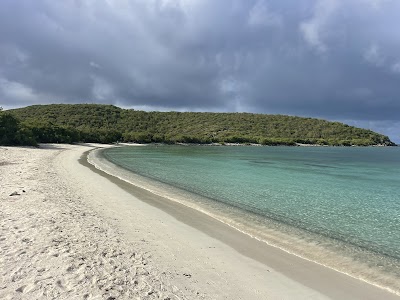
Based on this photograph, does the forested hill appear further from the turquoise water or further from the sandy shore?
the sandy shore

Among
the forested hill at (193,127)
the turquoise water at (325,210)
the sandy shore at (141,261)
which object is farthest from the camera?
the forested hill at (193,127)

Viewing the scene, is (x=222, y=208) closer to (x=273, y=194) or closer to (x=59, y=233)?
(x=273, y=194)

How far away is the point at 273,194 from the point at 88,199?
33.6 feet

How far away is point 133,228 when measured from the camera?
10695mm

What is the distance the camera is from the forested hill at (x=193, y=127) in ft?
387

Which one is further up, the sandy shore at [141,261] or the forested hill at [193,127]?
the forested hill at [193,127]

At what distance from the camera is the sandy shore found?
611 centimetres

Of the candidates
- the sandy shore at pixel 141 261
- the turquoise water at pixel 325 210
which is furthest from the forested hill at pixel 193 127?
the sandy shore at pixel 141 261

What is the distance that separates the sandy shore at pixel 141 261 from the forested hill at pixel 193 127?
88.7m

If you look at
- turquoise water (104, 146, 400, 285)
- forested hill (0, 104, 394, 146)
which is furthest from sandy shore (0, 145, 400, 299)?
forested hill (0, 104, 394, 146)

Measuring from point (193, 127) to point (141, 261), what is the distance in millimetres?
138534

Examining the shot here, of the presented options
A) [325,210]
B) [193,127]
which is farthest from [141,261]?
[193,127]

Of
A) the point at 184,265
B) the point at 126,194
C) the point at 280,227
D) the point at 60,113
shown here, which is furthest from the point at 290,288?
the point at 60,113

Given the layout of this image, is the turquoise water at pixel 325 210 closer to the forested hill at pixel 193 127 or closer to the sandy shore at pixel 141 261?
the sandy shore at pixel 141 261
